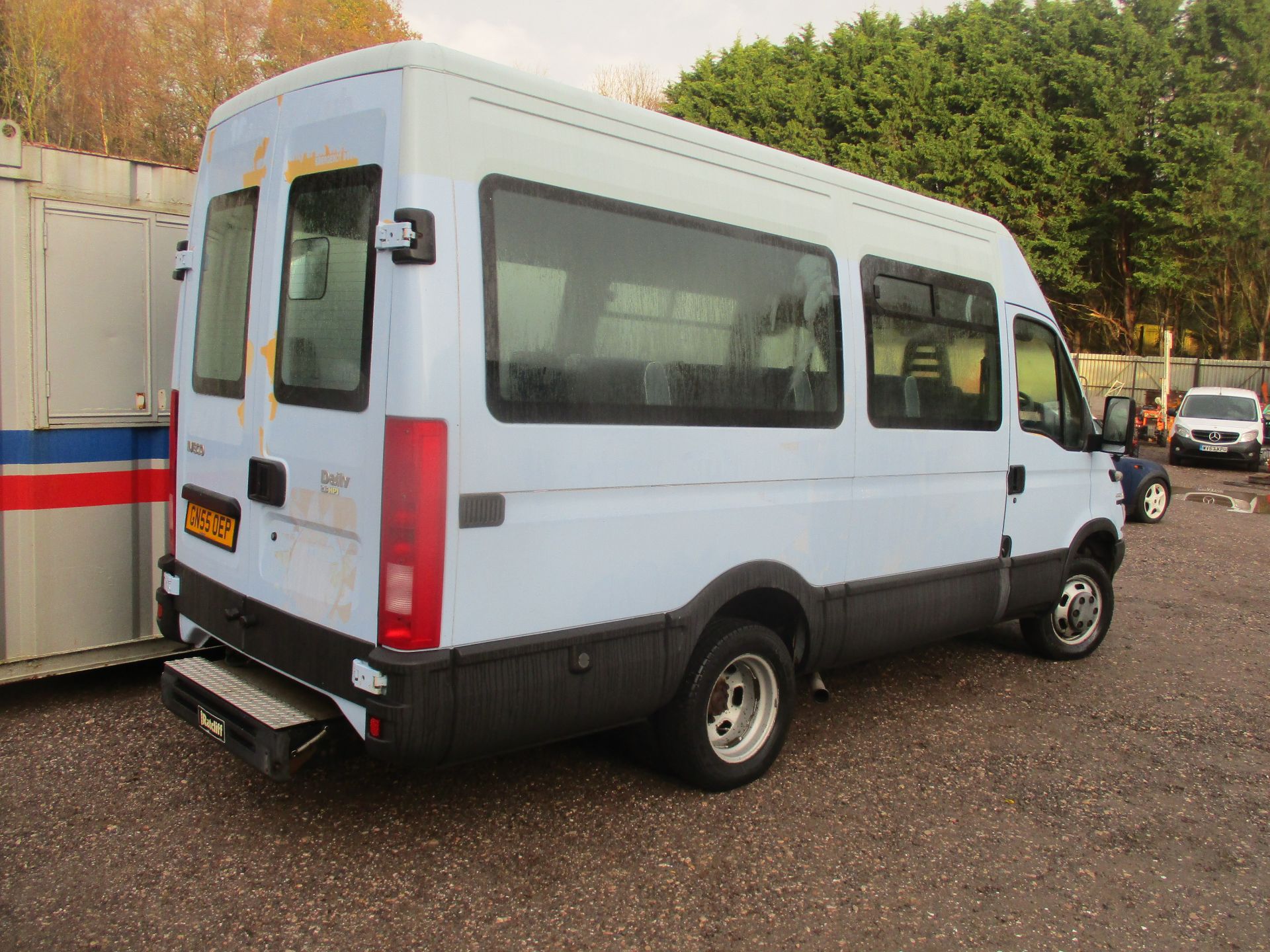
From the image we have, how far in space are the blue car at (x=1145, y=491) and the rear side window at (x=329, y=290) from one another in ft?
39.0

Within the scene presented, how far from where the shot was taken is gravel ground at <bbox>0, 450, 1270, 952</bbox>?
3.10 metres

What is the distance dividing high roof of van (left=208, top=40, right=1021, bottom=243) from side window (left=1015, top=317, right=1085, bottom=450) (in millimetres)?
1668

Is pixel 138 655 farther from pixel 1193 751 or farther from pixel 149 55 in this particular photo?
pixel 149 55

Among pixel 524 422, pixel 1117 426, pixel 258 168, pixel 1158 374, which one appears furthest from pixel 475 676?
pixel 1158 374

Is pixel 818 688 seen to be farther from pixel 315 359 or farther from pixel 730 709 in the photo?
pixel 315 359

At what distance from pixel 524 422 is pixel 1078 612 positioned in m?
4.57

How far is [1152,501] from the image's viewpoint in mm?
12875

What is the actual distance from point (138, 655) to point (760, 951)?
11.3 ft

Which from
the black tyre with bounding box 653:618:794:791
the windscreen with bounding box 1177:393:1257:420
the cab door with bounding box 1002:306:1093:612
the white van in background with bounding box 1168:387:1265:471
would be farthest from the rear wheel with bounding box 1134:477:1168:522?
the black tyre with bounding box 653:618:794:791

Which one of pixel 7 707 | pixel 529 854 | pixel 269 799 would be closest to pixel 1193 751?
pixel 529 854

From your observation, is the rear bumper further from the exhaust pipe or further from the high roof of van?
the high roof of van

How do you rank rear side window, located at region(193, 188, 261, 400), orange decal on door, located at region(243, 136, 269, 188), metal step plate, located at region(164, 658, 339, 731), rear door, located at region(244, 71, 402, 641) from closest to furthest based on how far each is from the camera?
rear door, located at region(244, 71, 402, 641), metal step plate, located at region(164, 658, 339, 731), orange decal on door, located at region(243, 136, 269, 188), rear side window, located at region(193, 188, 261, 400)

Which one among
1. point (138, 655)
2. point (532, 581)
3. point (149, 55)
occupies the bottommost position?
point (138, 655)

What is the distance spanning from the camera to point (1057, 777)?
4410 mm
